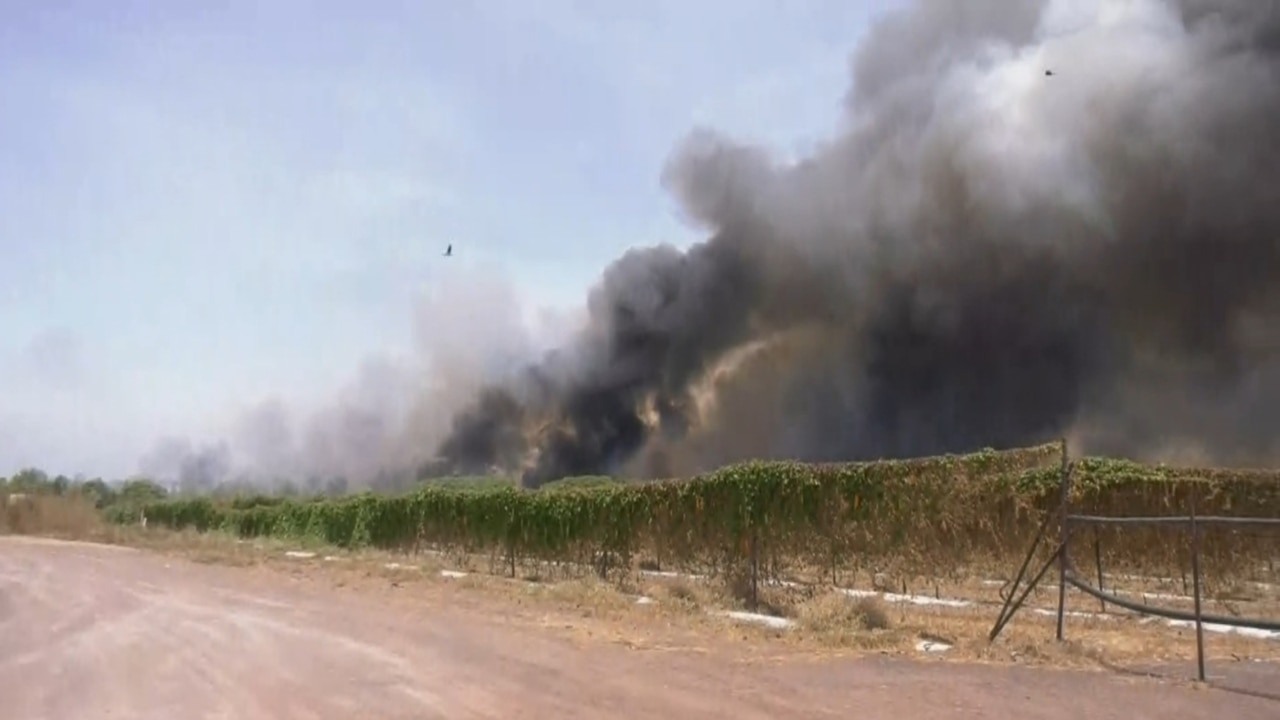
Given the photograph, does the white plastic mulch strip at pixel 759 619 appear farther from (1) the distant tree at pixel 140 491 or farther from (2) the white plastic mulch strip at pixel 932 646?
(1) the distant tree at pixel 140 491

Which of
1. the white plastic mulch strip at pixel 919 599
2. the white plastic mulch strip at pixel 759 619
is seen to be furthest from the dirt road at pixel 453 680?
the white plastic mulch strip at pixel 919 599

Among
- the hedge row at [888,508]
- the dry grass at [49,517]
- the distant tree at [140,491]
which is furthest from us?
the distant tree at [140,491]

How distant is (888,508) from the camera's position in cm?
1873

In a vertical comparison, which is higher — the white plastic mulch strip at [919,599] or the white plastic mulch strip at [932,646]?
the white plastic mulch strip at [919,599]

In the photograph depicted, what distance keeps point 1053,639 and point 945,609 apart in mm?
3955

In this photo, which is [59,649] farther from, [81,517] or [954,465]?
[81,517]

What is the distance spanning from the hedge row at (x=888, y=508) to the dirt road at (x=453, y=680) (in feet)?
20.7

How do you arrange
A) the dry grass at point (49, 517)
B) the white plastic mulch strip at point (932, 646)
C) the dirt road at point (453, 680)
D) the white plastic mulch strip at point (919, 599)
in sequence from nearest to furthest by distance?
the dirt road at point (453, 680), the white plastic mulch strip at point (932, 646), the white plastic mulch strip at point (919, 599), the dry grass at point (49, 517)

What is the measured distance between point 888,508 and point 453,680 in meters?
10.2

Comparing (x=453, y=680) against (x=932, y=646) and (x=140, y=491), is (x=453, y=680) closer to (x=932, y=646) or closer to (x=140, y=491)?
(x=932, y=646)

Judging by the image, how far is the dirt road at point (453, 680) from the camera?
9039 mm

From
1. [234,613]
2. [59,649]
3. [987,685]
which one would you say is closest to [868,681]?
[987,685]

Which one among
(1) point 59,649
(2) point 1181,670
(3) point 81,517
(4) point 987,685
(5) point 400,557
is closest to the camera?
(4) point 987,685

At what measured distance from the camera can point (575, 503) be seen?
26094 millimetres
